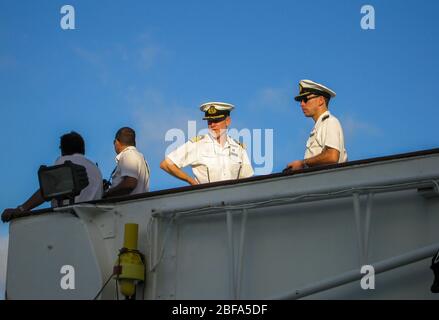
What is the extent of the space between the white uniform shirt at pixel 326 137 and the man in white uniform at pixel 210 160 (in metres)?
1.06

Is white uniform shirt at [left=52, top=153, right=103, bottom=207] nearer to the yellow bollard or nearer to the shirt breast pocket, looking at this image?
the yellow bollard

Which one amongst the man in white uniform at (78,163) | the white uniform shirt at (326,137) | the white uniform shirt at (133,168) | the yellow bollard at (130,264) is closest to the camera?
the yellow bollard at (130,264)

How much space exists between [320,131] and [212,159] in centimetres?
137

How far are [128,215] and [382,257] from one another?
2.06 m

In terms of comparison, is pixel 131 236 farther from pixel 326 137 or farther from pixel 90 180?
pixel 326 137

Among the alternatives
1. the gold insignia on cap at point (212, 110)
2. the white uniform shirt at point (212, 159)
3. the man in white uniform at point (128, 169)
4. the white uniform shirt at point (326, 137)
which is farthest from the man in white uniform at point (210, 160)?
the white uniform shirt at point (326, 137)

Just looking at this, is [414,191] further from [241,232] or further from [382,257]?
[241,232]

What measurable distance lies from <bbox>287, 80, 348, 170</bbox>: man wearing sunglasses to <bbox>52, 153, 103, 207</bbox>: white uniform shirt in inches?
70.5

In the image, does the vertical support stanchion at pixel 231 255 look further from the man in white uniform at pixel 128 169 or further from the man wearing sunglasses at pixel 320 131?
the man in white uniform at pixel 128 169

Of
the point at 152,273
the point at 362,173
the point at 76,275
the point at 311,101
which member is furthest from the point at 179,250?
the point at 311,101

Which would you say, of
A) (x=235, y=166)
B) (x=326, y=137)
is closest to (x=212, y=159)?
(x=235, y=166)

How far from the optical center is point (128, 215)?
23.5ft

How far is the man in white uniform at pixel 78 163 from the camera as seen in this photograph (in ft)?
26.2

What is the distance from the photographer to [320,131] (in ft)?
25.7
